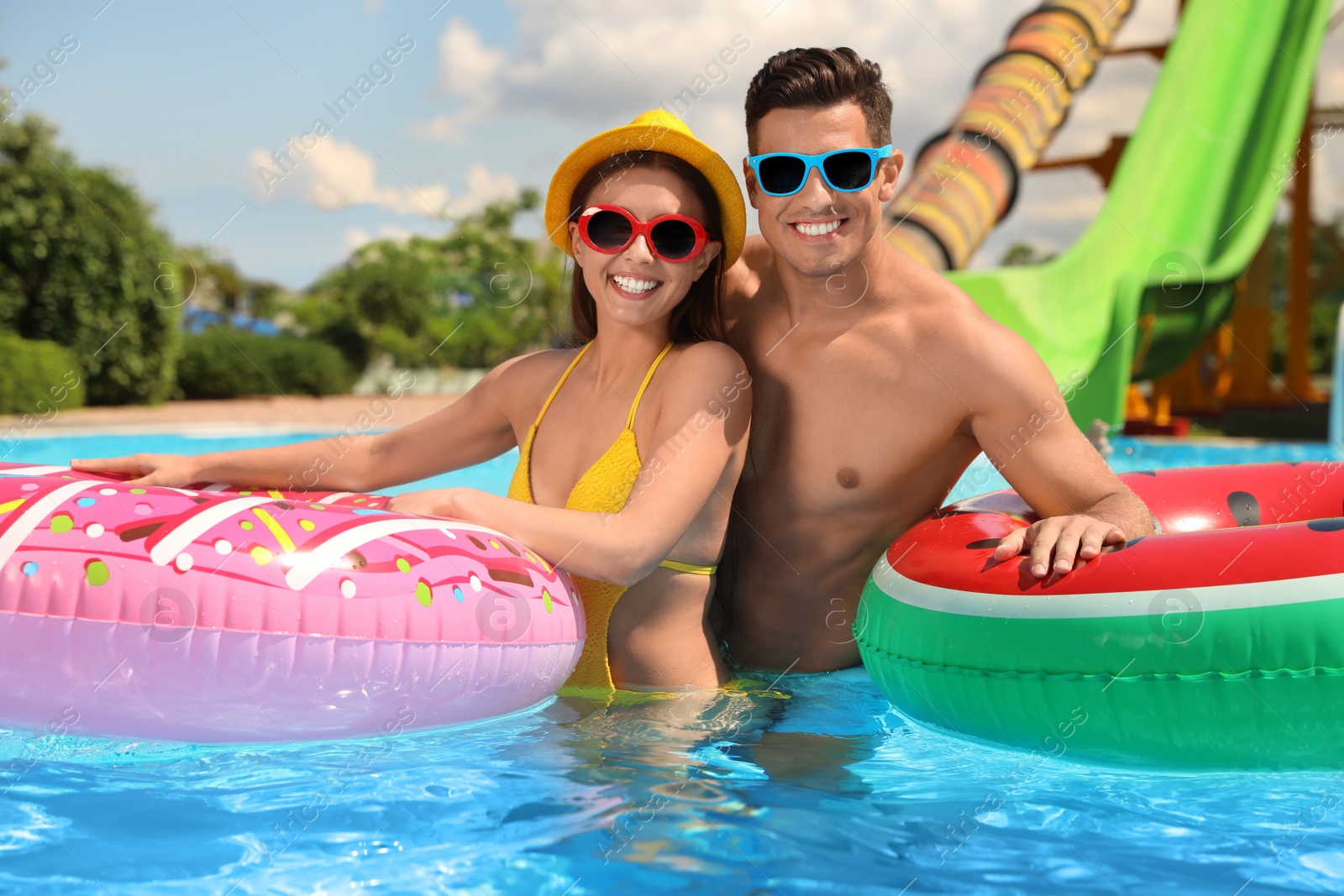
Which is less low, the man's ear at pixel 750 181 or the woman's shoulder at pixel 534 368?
the man's ear at pixel 750 181

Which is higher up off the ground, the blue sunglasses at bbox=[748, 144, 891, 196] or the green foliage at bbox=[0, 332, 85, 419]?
the green foliage at bbox=[0, 332, 85, 419]

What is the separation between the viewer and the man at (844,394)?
2.58 metres

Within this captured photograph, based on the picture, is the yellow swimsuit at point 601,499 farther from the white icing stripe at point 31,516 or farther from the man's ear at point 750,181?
the white icing stripe at point 31,516

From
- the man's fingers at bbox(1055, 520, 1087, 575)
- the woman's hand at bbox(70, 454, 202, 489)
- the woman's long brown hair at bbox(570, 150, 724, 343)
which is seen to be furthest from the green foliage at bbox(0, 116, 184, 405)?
the man's fingers at bbox(1055, 520, 1087, 575)

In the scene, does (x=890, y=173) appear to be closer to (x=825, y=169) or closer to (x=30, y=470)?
(x=825, y=169)

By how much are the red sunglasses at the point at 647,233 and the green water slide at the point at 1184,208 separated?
661cm

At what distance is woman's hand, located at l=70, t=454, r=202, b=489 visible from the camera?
285 centimetres

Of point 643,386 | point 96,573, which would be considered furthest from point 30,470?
point 643,386

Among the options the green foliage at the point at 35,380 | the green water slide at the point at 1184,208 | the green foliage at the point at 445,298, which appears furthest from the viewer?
the green foliage at the point at 445,298

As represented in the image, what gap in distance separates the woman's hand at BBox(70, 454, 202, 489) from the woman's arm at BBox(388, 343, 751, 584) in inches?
28.7

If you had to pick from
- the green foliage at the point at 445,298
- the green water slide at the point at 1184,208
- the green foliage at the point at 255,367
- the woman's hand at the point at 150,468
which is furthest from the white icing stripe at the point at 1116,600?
the green foliage at the point at 445,298

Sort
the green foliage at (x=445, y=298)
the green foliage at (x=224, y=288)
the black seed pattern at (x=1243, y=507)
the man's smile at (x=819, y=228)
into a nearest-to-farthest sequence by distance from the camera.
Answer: the man's smile at (x=819, y=228)
the black seed pattern at (x=1243, y=507)
the green foliage at (x=445, y=298)
the green foliage at (x=224, y=288)

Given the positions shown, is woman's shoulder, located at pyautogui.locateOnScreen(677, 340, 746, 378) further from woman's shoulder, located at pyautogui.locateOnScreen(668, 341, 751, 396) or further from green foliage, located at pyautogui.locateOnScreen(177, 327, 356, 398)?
green foliage, located at pyautogui.locateOnScreen(177, 327, 356, 398)

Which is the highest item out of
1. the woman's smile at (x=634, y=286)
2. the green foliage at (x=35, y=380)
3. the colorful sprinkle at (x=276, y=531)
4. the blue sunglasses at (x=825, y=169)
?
the green foliage at (x=35, y=380)
